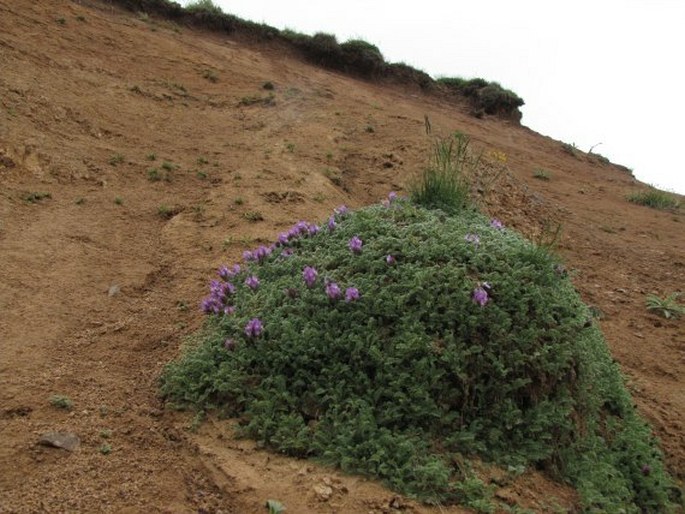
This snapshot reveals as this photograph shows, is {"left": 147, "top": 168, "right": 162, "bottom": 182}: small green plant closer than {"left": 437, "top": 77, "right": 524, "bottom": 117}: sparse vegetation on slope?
Yes

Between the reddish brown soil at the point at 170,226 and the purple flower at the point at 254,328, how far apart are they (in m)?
0.56

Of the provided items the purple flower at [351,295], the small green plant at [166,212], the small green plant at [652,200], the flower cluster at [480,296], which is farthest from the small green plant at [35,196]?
the small green plant at [652,200]

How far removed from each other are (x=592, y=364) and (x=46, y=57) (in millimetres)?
9142

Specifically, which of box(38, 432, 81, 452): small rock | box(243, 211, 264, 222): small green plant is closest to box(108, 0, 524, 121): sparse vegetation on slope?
box(243, 211, 264, 222): small green plant

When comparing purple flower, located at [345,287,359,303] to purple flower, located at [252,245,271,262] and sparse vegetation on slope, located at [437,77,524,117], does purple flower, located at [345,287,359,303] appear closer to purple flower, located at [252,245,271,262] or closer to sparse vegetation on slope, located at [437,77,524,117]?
purple flower, located at [252,245,271,262]

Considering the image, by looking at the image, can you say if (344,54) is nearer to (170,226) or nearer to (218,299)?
(170,226)

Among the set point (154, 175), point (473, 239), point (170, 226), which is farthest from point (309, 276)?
point (154, 175)

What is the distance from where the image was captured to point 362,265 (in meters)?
3.83

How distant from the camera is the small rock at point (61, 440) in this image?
2.98 m

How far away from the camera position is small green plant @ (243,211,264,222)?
6324 millimetres

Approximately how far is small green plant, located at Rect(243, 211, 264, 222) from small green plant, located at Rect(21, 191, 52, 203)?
79.0 inches

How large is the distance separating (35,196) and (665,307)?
630 cm

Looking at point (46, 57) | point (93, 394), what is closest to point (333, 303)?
point (93, 394)

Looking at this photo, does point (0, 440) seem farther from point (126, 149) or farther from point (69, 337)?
point (126, 149)
